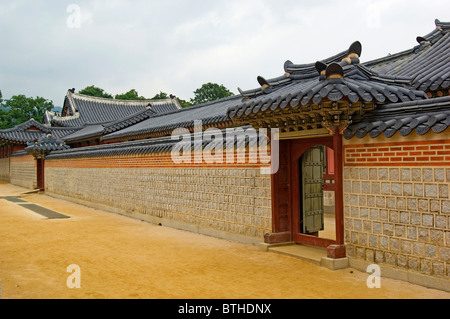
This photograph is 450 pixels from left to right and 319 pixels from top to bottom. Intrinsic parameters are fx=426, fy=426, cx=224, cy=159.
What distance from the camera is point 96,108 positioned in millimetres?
35188

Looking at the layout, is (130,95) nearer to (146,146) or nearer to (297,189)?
(146,146)

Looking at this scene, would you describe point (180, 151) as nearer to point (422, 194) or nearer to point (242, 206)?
point (242, 206)

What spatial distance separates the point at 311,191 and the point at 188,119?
937 cm

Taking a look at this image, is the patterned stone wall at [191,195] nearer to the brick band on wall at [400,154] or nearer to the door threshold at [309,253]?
the door threshold at [309,253]

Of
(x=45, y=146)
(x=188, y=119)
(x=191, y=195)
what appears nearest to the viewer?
(x=191, y=195)

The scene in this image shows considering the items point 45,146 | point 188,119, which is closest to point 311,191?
point 188,119

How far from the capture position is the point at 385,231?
6332 mm

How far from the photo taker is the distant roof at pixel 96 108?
110 feet

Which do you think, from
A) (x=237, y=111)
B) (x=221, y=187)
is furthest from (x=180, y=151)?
(x=237, y=111)

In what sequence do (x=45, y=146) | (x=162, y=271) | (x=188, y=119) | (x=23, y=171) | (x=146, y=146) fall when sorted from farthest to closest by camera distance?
(x=23, y=171) < (x=45, y=146) < (x=188, y=119) < (x=146, y=146) < (x=162, y=271)

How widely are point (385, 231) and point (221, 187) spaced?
4474 millimetres

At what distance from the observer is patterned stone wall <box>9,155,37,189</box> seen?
27.8m

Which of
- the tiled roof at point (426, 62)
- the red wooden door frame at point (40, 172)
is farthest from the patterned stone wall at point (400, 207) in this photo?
the red wooden door frame at point (40, 172)

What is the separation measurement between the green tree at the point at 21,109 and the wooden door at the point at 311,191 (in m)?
44.3
